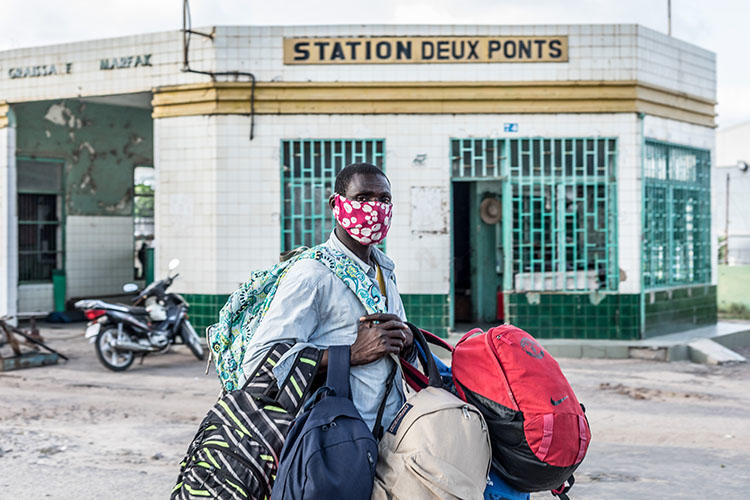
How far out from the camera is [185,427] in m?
7.09

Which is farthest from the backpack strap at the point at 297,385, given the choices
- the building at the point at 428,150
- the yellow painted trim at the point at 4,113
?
the yellow painted trim at the point at 4,113

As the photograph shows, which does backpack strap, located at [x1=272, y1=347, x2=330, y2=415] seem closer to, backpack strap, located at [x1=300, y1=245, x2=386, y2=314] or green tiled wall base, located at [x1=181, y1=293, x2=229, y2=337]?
backpack strap, located at [x1=300, y1=245, x2=386, y2=314]

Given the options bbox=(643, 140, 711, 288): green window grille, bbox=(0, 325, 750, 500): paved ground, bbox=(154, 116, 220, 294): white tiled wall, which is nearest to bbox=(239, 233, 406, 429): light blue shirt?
bbox=(0, 325, 750, 500): paved ground

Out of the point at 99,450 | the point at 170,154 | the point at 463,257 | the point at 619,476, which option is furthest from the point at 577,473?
the point at 463,257

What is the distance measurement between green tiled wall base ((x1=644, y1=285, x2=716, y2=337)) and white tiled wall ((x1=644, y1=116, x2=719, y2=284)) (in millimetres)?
473

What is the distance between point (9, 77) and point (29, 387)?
20.2ft

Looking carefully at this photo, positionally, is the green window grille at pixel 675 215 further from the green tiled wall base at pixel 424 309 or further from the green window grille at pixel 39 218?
the green window grille at pixel 39 218

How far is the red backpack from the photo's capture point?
227 cm

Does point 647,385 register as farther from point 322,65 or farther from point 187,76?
point 187,76

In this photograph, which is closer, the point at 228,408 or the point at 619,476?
the point at 228,408

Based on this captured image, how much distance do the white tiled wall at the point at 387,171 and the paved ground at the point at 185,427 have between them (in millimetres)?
1609

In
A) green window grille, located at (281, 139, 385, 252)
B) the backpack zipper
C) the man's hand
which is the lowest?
the backpack zipper

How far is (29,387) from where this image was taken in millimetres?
9047

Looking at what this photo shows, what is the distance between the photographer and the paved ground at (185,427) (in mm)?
5422
